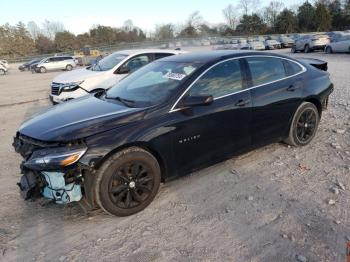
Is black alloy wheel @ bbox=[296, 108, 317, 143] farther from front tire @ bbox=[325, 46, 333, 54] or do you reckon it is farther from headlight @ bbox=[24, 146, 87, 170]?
front tire @ bbox=[325, 46, 333, 54]

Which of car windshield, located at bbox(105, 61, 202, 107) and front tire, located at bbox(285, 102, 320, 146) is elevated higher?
car windshield, located at bbox(105, 61, 202, 107)

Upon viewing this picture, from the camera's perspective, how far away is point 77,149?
3607 mm

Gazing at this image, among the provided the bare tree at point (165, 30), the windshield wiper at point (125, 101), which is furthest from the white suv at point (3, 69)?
the bare tree at point (165, 30)

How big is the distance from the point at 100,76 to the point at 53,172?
5759 mm

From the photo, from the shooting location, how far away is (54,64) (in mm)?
36406

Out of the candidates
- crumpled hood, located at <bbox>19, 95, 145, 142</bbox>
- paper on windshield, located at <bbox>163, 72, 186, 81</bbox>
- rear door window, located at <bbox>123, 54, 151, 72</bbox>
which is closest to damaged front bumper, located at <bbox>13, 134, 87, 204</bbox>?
crumpled hood, located at <bbox>19, 95, 145, 142</bbox>

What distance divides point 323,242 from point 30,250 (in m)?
2.78

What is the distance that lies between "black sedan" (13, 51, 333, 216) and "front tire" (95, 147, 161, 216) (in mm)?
11

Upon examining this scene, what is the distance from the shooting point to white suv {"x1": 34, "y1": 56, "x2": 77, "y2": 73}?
3588 cm

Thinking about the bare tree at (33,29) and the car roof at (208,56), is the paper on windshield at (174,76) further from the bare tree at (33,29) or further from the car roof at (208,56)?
the bare tree at (33,29)

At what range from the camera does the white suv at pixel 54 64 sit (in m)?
35.9

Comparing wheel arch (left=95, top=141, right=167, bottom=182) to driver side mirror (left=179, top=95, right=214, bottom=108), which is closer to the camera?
wheel arch (left=95, top=141, right=167, bottom=182)

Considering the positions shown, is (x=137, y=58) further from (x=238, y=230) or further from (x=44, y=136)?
(x=238, y=230)

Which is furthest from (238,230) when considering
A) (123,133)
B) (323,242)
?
(123,133)
